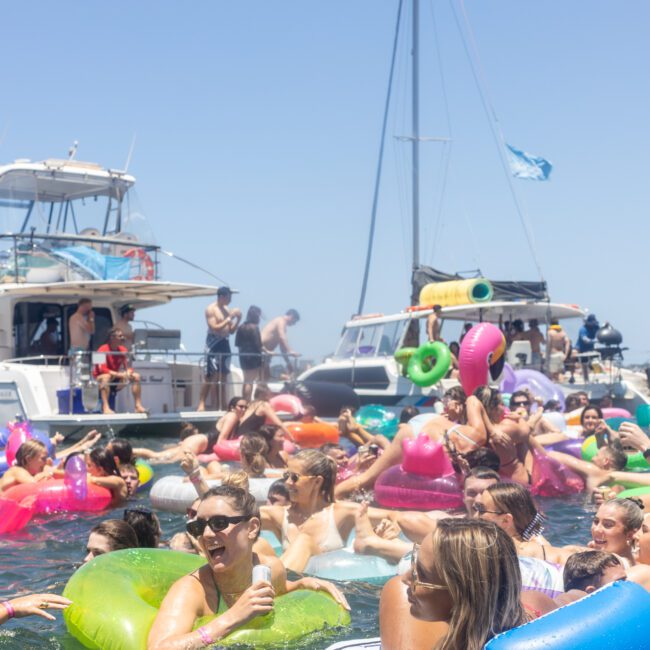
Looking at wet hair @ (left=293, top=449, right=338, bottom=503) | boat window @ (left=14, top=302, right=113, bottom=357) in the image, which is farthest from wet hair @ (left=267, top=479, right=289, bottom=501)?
boat window @ (left=14, top=302, right=113, bottom=357)

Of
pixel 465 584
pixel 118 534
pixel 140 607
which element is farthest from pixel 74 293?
pixel 465 584

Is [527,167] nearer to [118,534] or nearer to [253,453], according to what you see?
[253,453]

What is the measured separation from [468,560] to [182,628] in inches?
70.0

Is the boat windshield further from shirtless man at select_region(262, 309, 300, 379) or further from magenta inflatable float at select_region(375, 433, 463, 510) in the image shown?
magenta inflatable float at select_region(375, 433, 463, 510)

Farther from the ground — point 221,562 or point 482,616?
point 482,616

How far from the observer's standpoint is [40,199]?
16.0 metres

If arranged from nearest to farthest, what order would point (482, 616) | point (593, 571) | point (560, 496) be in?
point (482, 616), point (593, 571), point (560, 496)

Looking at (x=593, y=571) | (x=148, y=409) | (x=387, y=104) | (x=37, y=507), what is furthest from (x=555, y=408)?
(x=387, y=104)

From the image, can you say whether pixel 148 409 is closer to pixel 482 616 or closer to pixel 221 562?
pixel 221 562

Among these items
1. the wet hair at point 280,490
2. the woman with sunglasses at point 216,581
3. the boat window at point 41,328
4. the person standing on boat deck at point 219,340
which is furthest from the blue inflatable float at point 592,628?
the boat window at point 41,328

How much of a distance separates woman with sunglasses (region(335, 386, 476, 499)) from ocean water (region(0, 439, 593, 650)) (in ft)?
3.55

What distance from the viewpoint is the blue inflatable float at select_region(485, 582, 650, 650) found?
7.82 feet

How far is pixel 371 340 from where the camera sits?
20.1m

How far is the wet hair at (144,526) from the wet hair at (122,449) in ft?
11.9
